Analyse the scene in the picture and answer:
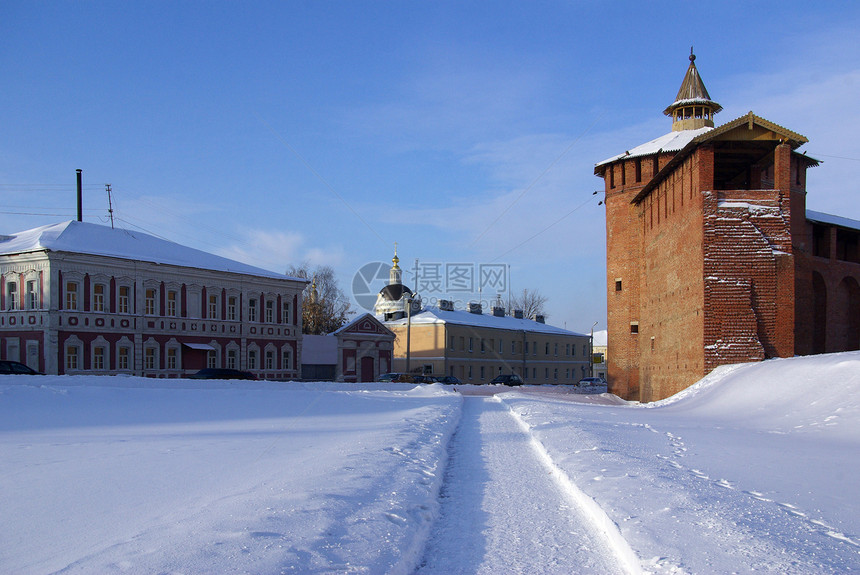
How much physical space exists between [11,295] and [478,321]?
39278 mm

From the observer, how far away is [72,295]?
3556 cm

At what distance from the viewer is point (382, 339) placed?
5397cm

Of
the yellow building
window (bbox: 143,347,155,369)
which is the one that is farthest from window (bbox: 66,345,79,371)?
the yellow building

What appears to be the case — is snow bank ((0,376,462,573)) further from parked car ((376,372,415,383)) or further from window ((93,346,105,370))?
parked car ((376,372,415,383))

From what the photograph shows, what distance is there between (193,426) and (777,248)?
20.4 m

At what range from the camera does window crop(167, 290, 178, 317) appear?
1561 inches

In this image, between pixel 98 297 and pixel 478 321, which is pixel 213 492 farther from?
pixel 478 321

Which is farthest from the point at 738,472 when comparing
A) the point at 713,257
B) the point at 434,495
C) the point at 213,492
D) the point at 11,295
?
the point at 11,295

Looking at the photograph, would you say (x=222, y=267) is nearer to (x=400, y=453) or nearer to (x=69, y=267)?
(x=69, y=267)

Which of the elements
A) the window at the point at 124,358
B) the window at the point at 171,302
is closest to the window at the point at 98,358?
the window at the point at 124,358

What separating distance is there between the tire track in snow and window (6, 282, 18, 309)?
105 ft

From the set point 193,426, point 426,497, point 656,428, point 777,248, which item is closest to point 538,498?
point 426,497

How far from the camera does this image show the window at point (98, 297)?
3644 centimetres

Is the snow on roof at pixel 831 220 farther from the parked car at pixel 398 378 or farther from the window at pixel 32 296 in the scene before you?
the window at pixel 32 296
